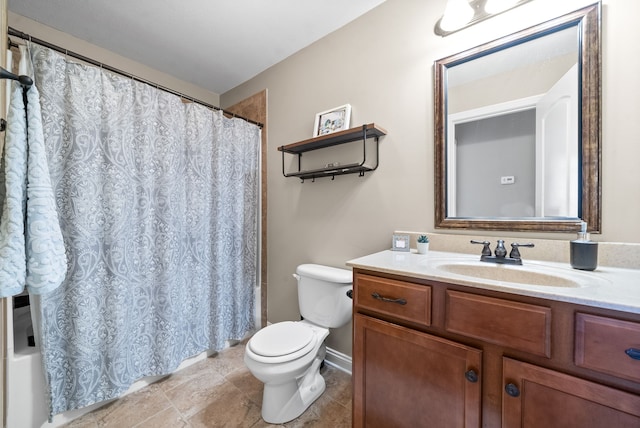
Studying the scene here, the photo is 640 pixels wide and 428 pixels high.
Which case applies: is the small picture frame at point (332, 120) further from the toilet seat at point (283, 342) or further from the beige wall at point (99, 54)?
the beige wall at point (99, 54)

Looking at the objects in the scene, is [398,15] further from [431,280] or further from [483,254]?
[431,280]

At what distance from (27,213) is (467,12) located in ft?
6.57

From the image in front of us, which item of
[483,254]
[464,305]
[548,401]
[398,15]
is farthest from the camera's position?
[398,15]

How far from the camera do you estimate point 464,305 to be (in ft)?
2.57

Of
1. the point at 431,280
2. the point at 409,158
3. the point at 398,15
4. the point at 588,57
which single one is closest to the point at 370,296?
the point at 431,280

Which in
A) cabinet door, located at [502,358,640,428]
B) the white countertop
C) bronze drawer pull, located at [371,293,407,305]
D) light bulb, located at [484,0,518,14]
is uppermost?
light bulb, located at [484,0,518,14]

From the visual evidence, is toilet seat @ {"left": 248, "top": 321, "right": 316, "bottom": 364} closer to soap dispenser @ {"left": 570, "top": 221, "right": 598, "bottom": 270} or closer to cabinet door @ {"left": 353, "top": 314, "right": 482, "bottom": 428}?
cabinet door @ {"left": 353, "top": 314, "right": 482, "bottom": 428}

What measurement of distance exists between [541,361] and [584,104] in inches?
39.7

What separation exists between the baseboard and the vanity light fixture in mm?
2039

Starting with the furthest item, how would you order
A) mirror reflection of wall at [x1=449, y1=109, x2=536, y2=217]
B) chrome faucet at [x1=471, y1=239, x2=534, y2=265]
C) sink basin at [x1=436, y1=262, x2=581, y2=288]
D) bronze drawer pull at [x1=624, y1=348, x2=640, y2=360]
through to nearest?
mirror reflection of wall at [x1=449, y1=109, x2=536, y2=217] < chrome faucet at [x1=471, y1=239, x2=534, y2=265] < sink basin at [x1=436, y1=262, x2=581, y2=288] < bronze drawer pull at [x1=624, y1=348, x2=640, y2=360]

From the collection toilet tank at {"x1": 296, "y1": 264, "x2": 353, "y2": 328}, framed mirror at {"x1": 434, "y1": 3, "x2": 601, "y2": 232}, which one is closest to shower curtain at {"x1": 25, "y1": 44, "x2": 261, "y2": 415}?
toilet tank at {"x1": 296, "y1": 264, "x2": 353, "y2": 328}

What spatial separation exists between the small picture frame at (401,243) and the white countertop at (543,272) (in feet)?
0.19

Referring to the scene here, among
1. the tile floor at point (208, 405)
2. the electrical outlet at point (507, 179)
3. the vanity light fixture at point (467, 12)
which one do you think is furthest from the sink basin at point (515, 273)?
the vanity light fixture at point (467, 12)

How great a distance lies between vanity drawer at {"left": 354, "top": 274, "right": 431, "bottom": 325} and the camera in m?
0.86
